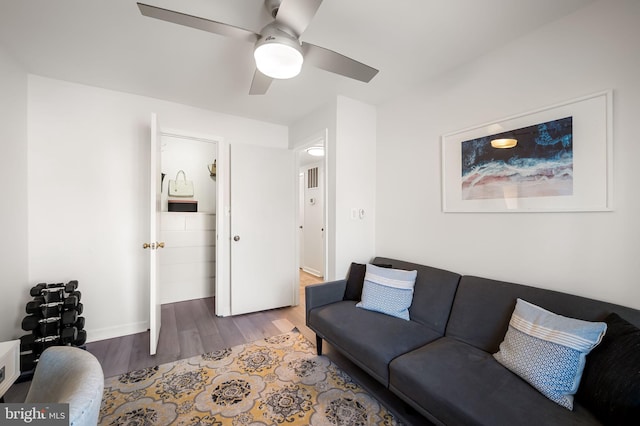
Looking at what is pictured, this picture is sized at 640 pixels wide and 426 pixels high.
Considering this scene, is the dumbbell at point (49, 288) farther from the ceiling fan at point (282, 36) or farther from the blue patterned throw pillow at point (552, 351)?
the blue patterned throw pillow at point (552, 351)

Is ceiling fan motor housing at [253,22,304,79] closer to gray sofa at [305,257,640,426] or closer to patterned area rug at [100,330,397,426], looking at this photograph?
gray sofa at [305,257,640,426]

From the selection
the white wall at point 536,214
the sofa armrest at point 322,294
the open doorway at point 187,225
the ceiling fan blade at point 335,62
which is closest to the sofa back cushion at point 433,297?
the white wall at point 536,214

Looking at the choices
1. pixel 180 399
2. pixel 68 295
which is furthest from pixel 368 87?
pixel 68 295

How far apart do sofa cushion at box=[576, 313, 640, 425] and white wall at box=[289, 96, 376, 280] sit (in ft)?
5.94

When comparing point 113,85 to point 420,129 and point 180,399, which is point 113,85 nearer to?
point 180,399

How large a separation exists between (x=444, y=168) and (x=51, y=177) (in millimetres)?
3496

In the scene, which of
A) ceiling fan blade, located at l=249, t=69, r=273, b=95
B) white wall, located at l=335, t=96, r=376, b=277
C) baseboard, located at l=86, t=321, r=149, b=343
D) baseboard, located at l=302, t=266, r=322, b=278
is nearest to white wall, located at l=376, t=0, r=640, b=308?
white wall, located at l=335, t=96, r=376, b=277

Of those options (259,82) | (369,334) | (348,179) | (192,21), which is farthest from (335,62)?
(369,334)

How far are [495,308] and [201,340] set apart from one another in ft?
8.23

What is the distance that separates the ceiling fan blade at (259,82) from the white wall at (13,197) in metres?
1.80

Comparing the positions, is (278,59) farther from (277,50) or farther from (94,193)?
(94,193)

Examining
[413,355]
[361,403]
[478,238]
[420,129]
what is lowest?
[361,403]

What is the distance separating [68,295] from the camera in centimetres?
217

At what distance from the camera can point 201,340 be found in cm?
251
